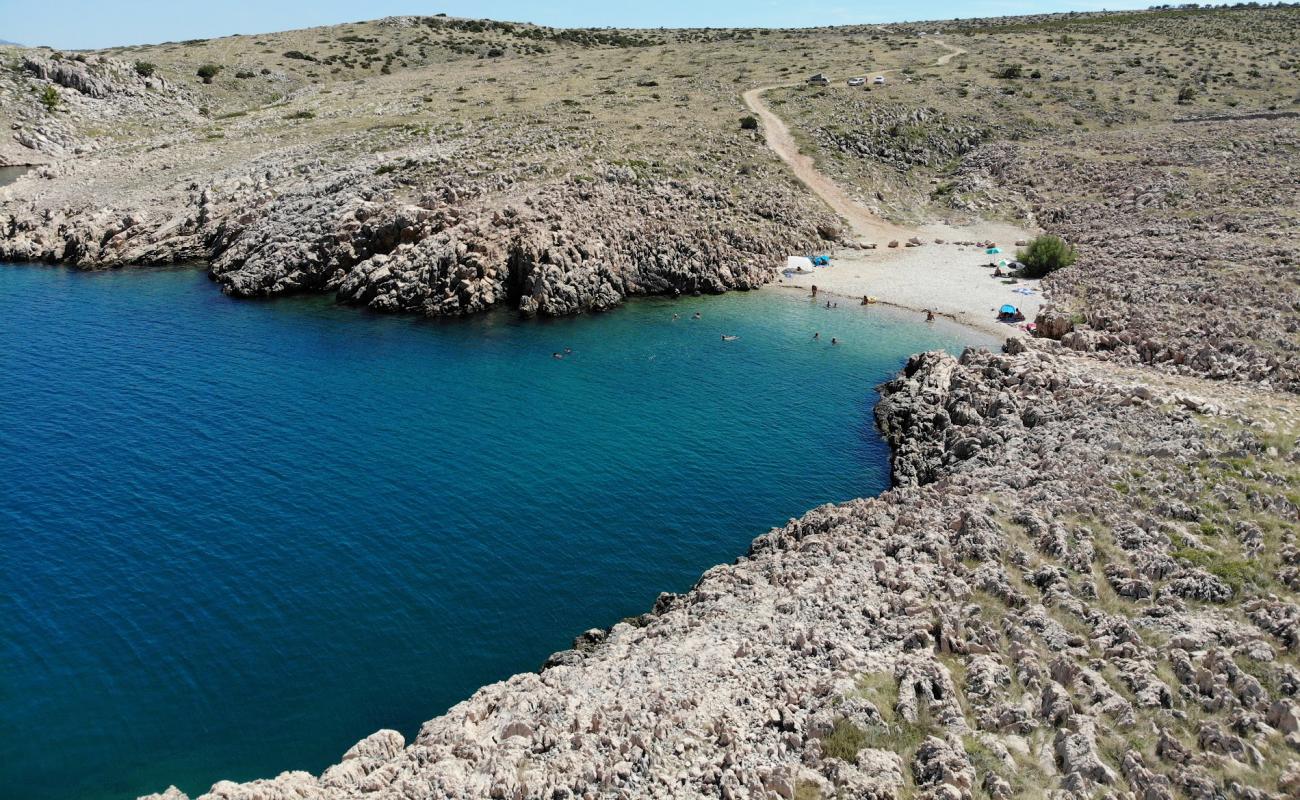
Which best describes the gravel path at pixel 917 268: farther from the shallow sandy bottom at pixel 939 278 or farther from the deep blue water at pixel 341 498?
the deep blue water at pixel 341 498

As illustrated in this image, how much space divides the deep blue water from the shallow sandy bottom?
538 centimetres

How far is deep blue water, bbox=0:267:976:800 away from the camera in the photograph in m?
27.5

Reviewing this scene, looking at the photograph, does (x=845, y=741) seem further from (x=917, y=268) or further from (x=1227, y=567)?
(x=917, y=268)

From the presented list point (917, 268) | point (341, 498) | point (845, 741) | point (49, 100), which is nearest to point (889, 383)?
point (917, 268)

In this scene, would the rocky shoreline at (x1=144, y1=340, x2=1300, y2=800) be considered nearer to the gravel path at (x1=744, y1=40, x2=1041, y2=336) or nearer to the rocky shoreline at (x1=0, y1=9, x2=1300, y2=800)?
the rocky shoreline at (x1=0, y1=9, x2=1300, y2=800)

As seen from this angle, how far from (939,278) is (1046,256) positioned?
9.06m

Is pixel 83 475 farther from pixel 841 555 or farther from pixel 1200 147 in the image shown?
pixel 1200 147

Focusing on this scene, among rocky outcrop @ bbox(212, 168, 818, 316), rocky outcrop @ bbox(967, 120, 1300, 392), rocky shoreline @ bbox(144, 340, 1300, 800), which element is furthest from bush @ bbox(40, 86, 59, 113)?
rocky shoreline @ bbox(144, 340, 1300, 800)

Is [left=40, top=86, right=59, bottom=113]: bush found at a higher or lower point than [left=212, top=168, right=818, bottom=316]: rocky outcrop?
higher

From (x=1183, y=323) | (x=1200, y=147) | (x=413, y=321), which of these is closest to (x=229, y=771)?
(x=413, y=321)

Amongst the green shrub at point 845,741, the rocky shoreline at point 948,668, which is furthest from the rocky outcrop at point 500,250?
the green shrub at point 845,741

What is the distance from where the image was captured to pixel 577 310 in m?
71.4

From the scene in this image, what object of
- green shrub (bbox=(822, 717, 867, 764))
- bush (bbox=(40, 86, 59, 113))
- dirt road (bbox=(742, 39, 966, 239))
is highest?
bush (bbox=(40, 86, 59, 113))

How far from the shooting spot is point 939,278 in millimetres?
77188
